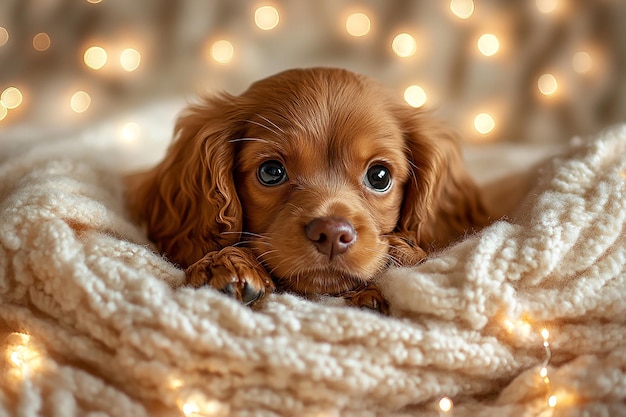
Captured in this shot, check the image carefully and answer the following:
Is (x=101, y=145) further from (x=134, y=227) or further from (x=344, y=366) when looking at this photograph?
(x=344, y=366)

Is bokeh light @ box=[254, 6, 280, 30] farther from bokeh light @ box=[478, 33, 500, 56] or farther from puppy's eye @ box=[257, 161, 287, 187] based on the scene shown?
puppy's eye @ box=[257, 161, 287, 187]

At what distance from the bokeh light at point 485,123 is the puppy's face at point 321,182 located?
142 cm

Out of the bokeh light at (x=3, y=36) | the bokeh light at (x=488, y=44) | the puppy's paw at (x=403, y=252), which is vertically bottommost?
the puppy's paw at (x=403, y=252)

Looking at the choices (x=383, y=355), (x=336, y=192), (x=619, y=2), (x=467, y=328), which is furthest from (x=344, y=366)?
(x=619, y=2)

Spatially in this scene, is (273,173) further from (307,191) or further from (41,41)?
(41,41)

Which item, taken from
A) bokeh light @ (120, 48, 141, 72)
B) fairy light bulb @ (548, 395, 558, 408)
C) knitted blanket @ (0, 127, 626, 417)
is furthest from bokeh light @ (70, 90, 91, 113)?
fairy light bulb @ (548, 395, 558, 408)

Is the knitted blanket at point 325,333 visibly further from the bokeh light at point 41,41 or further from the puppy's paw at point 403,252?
the bokeh light at point 41,41

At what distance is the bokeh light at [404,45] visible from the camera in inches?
145

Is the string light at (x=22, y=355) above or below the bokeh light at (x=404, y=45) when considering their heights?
below

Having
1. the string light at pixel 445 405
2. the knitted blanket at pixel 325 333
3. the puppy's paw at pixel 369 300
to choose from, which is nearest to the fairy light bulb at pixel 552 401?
the knitted blanket at pixel 325 333

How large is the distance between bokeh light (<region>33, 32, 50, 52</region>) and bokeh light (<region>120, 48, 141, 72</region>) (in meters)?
0.40

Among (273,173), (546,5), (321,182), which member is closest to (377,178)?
(321,182)

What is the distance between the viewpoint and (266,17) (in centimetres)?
372

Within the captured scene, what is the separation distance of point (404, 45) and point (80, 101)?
5.95 feet
